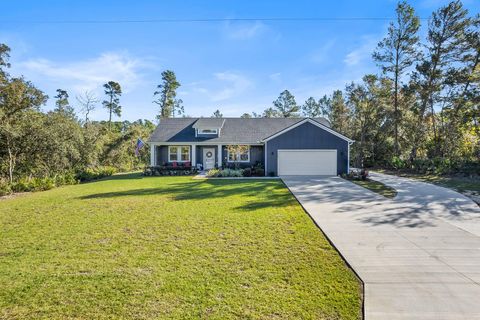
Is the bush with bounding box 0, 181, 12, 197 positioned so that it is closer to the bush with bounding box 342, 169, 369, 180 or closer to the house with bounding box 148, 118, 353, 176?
the house with bounding box 148, 118, 353, 176

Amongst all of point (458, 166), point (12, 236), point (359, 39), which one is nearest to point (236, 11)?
point (359, 39)

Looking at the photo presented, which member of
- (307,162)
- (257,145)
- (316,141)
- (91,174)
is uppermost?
(316,141)

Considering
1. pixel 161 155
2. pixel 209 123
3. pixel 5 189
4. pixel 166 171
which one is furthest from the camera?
pixel 209 123

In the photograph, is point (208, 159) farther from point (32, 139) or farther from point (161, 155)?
point (32, 139)

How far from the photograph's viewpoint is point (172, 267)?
411 cm

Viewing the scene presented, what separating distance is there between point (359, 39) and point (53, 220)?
1807 centimetres

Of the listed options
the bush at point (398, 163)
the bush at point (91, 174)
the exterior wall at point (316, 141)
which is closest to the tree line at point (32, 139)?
the bush at point (91, 174)

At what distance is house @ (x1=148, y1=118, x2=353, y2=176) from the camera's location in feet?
58.8

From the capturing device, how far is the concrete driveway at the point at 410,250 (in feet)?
10.3

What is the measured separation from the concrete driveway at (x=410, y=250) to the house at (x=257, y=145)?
866 cm

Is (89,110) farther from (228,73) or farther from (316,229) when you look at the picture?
(316,229)

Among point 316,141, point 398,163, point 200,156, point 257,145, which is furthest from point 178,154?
point 398,163

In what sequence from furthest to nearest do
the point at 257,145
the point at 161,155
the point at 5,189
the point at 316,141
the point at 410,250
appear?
the point at 161,155 < the point at 257,145 < the point at 316,141 < the point at 5,189 < the point at 410,250

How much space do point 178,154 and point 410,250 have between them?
742 inches
